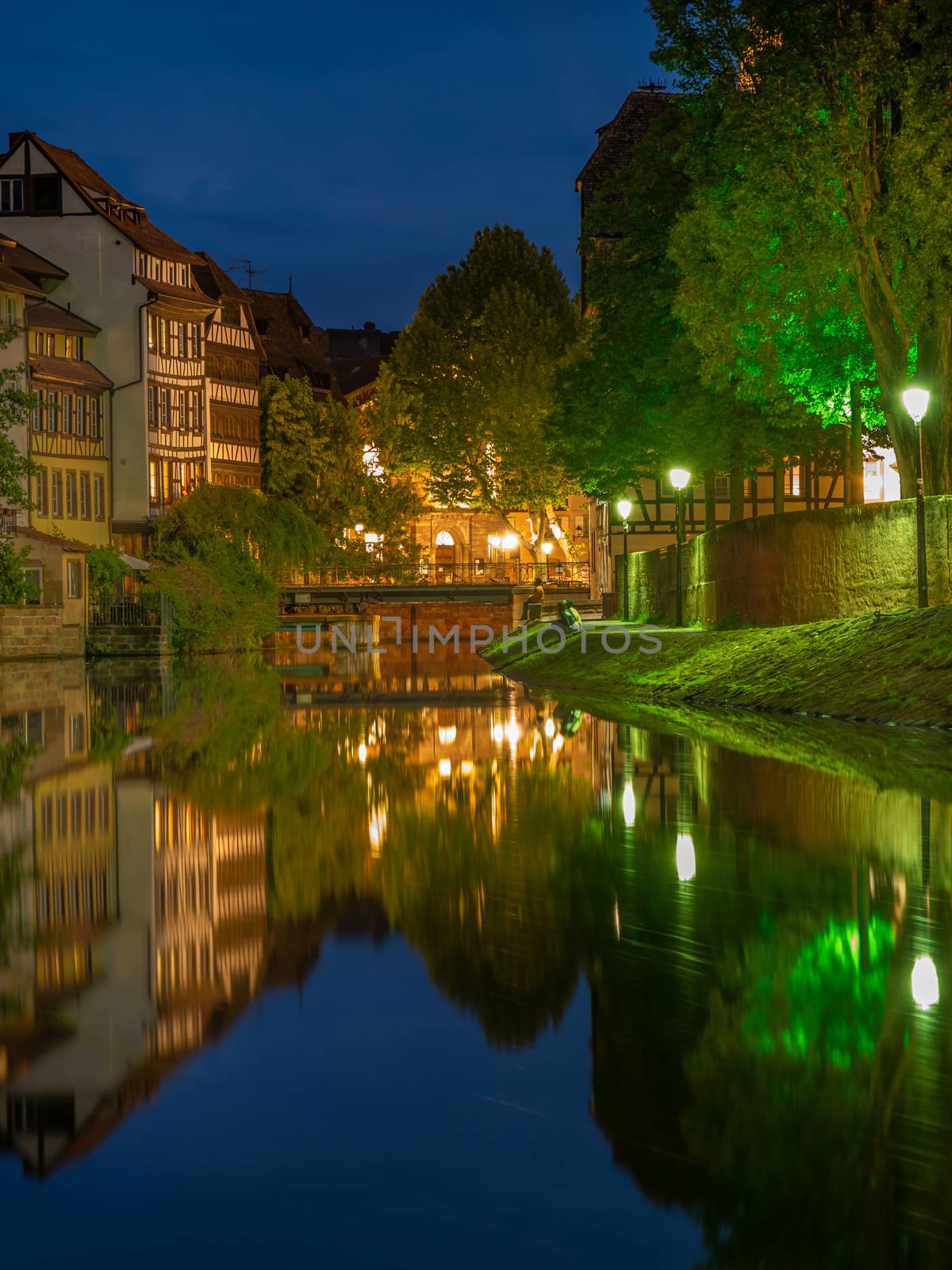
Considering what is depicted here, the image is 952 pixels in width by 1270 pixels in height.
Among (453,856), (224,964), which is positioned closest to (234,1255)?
(224,964)

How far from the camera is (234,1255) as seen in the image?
3.77 m

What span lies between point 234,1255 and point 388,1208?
0.42 meters

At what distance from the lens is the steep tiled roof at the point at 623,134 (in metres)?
79.6

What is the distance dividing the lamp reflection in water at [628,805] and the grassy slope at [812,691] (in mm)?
2010

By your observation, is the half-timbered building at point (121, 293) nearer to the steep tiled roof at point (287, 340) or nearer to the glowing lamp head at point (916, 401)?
the steep tiled roof at point (287, 340)

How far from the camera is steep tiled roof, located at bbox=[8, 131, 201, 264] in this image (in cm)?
7388

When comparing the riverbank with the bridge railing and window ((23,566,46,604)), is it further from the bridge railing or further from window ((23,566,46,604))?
the bridge railing

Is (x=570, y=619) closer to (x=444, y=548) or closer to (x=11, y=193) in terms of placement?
(x=11, y=193)

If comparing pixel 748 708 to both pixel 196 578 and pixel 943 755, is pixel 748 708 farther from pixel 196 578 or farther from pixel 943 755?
pixel 196 578

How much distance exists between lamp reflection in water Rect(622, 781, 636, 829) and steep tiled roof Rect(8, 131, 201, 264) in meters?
65.1

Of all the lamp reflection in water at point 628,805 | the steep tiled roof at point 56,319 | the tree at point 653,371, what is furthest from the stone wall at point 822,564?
the steep tiled roof at point 56,319

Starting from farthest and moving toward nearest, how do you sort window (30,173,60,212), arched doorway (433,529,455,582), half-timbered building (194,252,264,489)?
1. arched doorway (433,529,455,582)
2. half-timbered building (194,252,264,489)
3. window (30,173,60,212)

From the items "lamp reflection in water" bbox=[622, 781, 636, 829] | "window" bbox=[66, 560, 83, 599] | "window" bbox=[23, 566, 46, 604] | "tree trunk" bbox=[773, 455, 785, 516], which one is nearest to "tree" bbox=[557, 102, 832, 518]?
"tree trunk" bbox=[773, 455, 785, 516]

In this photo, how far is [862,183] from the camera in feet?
89.4
